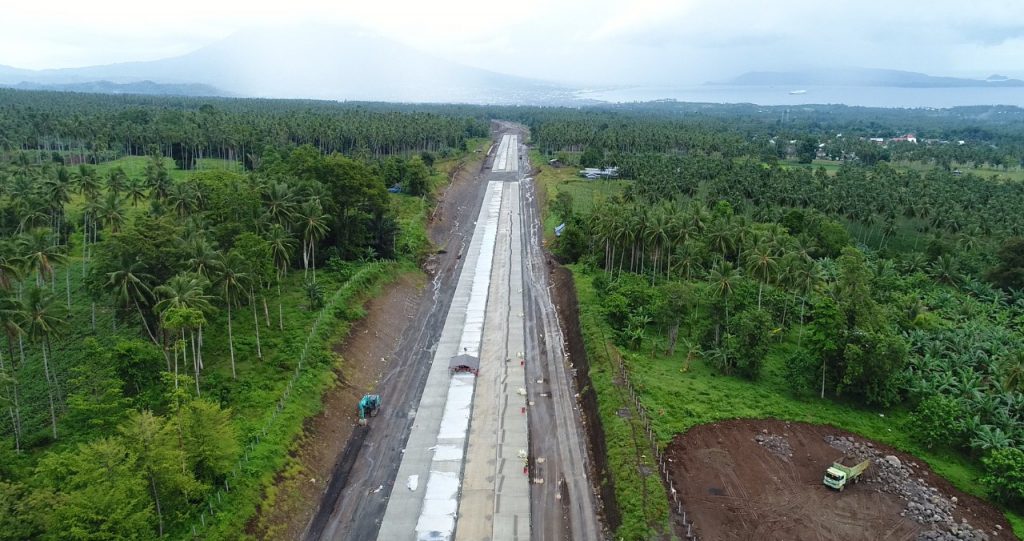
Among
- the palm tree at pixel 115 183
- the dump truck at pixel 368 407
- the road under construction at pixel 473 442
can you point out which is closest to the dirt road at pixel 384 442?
the road under construction at pixel 473 442

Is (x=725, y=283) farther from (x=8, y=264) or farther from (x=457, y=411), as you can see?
(x=8, y=264)

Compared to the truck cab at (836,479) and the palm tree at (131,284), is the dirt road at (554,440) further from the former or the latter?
the palm tree at (131,284)

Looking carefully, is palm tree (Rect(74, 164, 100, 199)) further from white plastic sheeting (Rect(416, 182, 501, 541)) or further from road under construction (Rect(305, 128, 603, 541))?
white plastic sheeting (Rect(416, 182, 501, 541))

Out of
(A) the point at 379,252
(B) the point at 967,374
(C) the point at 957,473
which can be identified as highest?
(A) the point at 379,252

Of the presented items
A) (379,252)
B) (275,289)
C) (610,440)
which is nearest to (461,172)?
(379,252)

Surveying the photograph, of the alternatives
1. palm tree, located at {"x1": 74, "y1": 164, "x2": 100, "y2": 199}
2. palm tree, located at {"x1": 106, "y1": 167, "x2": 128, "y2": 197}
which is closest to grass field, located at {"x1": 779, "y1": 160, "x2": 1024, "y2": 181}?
palm tree, located at {"x1": 106, "y1": 167, "x2": 128, "y2": 197}

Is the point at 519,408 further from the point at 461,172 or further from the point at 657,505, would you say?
the point at 461,172
